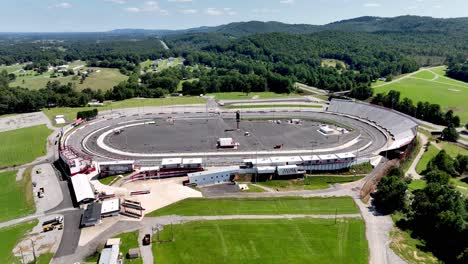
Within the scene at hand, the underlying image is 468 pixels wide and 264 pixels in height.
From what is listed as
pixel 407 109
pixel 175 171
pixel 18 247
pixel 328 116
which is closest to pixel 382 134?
pixel 328 116

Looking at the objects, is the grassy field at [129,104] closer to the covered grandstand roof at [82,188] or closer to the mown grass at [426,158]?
the covered grandstand roof at [82,188]

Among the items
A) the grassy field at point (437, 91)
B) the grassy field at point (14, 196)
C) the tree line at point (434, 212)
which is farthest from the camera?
the grassy field at point (437, 91)

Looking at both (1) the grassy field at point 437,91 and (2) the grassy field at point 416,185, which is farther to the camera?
(1) the grassy field at point 437,91

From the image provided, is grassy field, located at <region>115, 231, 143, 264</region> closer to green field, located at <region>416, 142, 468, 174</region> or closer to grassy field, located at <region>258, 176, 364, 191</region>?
grassy field, located at <region>258, 176, 364, 191</region>

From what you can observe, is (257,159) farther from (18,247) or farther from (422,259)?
(18,247)

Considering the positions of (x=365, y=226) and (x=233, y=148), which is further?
(x=233, y=148)

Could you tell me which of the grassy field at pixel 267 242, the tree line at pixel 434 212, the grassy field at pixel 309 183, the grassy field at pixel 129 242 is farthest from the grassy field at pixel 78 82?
the tree line at pixel 434 212

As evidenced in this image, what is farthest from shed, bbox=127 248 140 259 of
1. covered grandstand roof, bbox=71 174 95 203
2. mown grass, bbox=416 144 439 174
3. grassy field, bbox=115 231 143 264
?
mown grass, bbox=416 144 439 174
